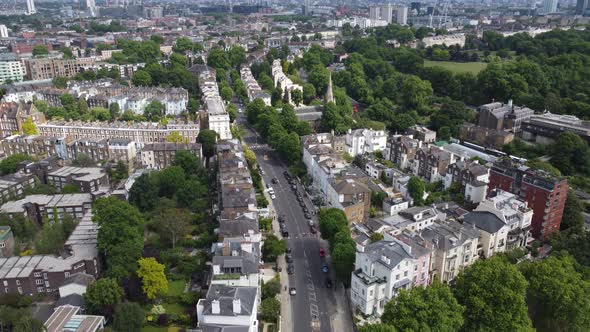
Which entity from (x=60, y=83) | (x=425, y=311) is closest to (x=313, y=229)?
(x=425, y=311)

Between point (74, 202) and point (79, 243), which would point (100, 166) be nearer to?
point (74, 202)

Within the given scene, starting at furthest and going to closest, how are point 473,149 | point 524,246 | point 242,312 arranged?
point 473,149 < point 524,246 < point 242,312

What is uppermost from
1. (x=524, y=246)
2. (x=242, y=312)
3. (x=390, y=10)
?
(x=390, y=10)

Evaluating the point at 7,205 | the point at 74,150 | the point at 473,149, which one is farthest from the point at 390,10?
the point at 7,205

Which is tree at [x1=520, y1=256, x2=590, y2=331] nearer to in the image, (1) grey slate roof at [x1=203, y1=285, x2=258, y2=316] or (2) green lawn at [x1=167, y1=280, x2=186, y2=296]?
(1) grey slate roof at [x1=203, y1=285, x2=258, y2=316]

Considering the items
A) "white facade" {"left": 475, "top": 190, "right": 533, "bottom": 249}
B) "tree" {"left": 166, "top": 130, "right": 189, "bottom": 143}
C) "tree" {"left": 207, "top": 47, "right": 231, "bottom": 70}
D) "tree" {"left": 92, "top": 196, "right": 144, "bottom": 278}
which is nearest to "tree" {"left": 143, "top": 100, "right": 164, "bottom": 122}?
"tree" {"left": 166, "top": 130, "right": 189, "bottom": 143}

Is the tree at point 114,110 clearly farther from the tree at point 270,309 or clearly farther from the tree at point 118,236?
the tree at point 270,309

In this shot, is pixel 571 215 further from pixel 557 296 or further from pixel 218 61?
pixel 218 61
